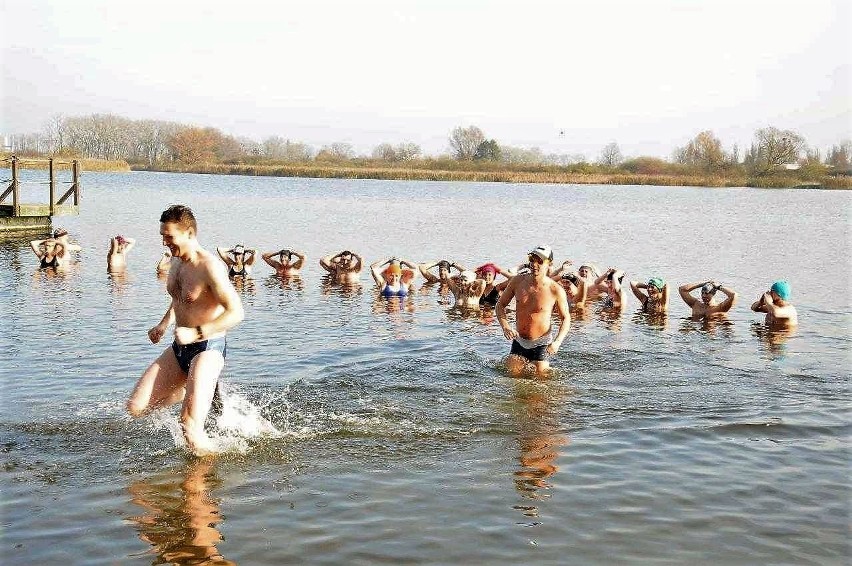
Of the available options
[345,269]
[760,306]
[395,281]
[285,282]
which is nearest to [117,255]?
[285,282]

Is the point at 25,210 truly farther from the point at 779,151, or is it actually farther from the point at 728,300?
the point at 779,151

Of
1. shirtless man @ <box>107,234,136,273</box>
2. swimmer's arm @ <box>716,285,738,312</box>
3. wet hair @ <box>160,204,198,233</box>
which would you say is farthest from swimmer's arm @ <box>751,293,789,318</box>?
shirtless man @ <box>107,234,136,273</box>

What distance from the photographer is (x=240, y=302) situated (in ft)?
26.2

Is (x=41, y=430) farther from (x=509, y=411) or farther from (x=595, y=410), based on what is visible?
(x=595, y=410)

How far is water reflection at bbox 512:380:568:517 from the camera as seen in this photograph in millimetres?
7078

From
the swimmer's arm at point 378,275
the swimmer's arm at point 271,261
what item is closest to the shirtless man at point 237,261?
the swimmer's arm at point 271,261

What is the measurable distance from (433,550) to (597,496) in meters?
1.66

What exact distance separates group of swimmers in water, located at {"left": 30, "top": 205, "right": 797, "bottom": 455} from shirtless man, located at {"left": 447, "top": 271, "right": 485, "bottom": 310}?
0.06ft

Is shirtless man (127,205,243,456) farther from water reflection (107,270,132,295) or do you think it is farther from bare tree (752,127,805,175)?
bare tree (752,127,805,175)

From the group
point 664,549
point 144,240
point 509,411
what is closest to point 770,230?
point 144,240

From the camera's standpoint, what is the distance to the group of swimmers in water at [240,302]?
22.5 ft

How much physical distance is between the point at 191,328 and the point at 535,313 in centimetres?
472

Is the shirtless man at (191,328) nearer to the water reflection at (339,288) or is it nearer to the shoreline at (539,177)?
the water reflection at (339,288)

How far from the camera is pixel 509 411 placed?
923 centimetres
